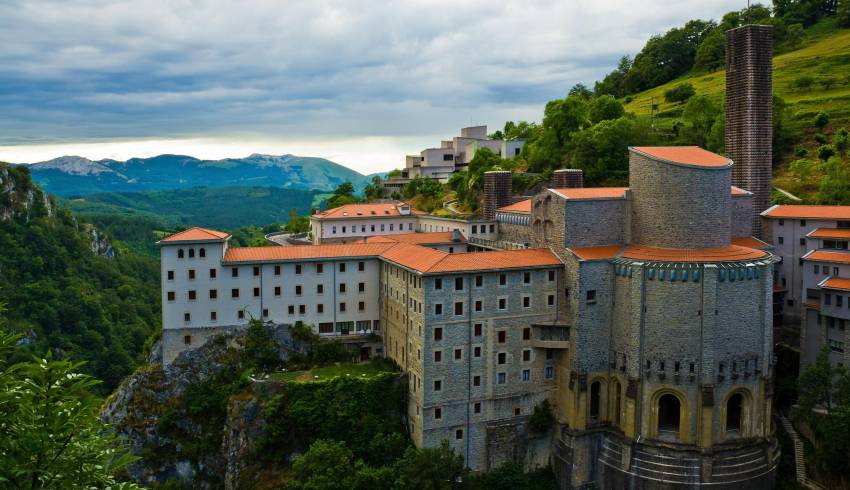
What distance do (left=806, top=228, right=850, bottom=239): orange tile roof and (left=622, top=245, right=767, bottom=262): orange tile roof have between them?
982 centimetres

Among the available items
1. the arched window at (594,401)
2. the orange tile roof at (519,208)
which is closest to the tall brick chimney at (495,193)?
the orange tile roof at (519,208)

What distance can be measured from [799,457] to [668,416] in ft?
35.0

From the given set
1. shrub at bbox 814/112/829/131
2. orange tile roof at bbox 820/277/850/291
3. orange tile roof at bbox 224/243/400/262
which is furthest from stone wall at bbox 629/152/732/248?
shrub at bbox 814/112/829/131

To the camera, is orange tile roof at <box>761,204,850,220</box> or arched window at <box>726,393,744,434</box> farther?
orange tile roof at <box>761,204,850,220</box>

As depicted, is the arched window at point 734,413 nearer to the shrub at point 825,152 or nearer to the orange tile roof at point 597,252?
the orange tile roof at point 597,252

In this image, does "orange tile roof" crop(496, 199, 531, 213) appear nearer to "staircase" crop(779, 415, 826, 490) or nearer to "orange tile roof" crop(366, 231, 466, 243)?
"orange tile roof" crop(366, 231, 466, 243)

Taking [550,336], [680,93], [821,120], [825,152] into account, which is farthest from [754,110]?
[680,93]

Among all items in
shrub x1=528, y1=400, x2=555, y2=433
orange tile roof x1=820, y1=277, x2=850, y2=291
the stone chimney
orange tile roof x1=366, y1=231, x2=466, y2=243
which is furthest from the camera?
the stone chimney

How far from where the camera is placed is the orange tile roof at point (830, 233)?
2260 inches

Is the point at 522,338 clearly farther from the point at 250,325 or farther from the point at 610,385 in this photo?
the point at 250,325

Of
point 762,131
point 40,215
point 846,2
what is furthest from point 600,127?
point 40,215

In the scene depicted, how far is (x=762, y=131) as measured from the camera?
2702 inches

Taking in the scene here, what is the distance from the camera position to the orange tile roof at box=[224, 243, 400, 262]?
2350 inches

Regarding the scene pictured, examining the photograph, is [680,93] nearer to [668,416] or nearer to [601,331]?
[601,331]
